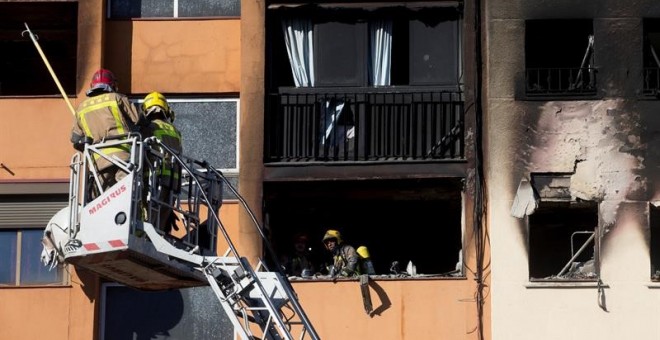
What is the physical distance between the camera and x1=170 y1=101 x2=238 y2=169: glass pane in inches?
947

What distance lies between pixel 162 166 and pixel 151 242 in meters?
1.05

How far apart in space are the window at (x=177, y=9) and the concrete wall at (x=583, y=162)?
3.98 m

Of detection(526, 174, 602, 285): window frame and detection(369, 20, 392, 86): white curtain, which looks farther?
detection(369, 20, 392, 86): white curtain

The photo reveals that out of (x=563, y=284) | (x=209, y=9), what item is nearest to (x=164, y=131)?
(x=209, y=9)

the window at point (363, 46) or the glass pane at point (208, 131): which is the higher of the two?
the window at point (363, 46)

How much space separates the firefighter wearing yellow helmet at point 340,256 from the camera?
922 inches

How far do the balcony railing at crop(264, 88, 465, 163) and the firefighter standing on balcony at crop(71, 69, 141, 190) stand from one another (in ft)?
21.1

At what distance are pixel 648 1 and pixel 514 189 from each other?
11.1ft

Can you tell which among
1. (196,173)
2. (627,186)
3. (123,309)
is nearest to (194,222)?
(196,173)

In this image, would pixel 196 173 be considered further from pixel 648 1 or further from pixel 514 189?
pixel 648 1

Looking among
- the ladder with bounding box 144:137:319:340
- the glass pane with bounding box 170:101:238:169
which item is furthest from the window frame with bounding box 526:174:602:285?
the ladder with bounding box 144:137:319:340

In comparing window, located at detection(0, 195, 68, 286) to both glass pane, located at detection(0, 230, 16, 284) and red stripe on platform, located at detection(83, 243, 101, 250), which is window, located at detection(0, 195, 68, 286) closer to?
glass pane, located at detection(0, 230, 16, 284)

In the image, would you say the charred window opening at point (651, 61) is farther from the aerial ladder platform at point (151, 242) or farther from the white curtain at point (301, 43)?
the aerial ladder platform at point (151, 242)

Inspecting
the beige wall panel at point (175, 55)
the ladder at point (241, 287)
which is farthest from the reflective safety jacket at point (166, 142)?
the beige wall panel at point (175, 55)
